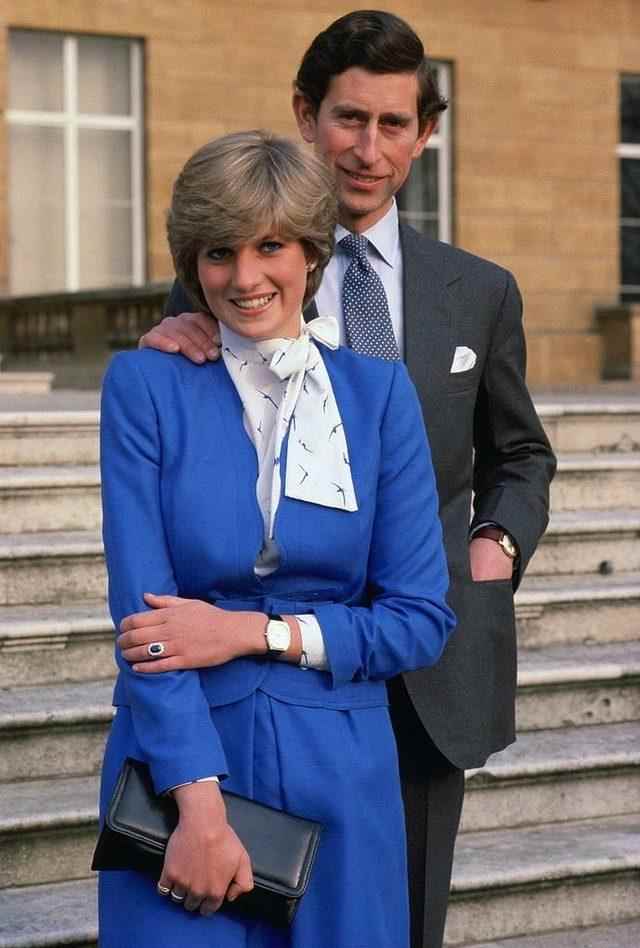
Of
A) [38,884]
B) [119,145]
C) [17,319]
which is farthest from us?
[119,145]

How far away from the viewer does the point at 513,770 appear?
4.62m

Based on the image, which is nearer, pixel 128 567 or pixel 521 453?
pixel 128 567

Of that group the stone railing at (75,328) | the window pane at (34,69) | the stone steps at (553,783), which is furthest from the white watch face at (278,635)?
the window pane at (34,69)

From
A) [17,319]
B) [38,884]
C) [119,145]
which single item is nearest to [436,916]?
[38,884]

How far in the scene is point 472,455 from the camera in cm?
289

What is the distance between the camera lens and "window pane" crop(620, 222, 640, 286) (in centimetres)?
1717

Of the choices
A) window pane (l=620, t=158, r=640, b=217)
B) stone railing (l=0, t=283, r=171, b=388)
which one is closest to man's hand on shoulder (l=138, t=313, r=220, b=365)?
stone railing (l=0, t=283, r=171, b=388)

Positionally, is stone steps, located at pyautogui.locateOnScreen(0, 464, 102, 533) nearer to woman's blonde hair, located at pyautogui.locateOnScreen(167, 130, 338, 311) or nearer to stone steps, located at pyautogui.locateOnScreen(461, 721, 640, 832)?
stone steps, located at pyautogui.locateOnScreen(461, 721, 640, 832)

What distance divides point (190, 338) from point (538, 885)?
241cm

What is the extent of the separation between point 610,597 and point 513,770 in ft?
3.70

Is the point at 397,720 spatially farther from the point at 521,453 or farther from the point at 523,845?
the point at 523,845

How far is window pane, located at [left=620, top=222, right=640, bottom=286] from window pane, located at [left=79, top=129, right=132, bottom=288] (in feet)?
16.3

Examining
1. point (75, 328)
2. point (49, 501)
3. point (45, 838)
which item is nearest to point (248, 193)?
point (45, 838)

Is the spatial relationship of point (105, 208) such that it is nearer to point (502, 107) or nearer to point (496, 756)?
point (502, 107)
